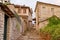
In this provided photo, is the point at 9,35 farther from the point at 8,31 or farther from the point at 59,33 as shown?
the point at 59,33

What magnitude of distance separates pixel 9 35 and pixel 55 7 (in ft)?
66.8

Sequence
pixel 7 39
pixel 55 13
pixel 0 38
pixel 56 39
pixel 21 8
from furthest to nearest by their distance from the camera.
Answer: pixel 21 8, pixel 55 13, pixel 56 39, pixel 7 39, pixel 0 38

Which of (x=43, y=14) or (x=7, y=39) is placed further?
(x=43, y=14)

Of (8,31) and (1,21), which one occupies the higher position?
(1,21)

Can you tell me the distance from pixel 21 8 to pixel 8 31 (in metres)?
23.3

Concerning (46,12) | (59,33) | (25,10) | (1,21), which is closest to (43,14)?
(46,12)

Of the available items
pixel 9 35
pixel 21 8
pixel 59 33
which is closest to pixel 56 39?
pixel 59 33

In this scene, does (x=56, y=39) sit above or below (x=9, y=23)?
below

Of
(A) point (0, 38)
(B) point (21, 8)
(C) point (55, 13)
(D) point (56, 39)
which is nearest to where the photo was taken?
(A) point (0, 38)

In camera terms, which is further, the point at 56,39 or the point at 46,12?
the point at 46,12

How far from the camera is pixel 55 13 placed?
31.6 m

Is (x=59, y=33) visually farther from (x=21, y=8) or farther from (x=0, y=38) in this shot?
(x=21, y=8)

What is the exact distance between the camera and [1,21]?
1026cm

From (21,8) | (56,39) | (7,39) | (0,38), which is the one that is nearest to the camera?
(0,38)
